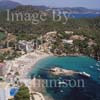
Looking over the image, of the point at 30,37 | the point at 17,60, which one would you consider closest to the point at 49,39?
the point at 30,37

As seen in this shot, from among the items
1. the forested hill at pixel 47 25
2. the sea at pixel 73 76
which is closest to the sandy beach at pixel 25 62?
the sea at pixel 73 76

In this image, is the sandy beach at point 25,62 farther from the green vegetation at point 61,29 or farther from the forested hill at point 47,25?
the forested hill at point 47,25

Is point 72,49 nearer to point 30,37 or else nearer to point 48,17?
point 30,37

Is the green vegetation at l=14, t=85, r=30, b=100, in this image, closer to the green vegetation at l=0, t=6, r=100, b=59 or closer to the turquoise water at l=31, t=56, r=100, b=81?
the turquoise water at l=31, t=56, r=100, b=81

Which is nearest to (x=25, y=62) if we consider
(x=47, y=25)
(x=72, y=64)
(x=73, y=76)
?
(x=72, y=64)

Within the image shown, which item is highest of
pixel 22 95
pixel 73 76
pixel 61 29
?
pixel 61 29

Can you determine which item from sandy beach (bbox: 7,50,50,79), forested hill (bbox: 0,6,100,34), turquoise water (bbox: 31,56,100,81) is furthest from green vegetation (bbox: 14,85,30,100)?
forested hill (bbox: 0,6,100,34)

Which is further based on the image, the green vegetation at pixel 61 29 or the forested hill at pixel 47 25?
the forested hill at pixel 47 25

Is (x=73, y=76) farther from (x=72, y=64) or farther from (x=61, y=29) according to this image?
(x=61, y=29)
